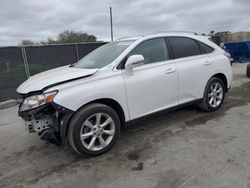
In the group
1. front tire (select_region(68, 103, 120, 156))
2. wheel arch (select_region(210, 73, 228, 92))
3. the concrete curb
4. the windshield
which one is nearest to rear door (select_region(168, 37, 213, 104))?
wheel arch (select_region(210, 73, 228, 92))

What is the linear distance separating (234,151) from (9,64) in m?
7.24

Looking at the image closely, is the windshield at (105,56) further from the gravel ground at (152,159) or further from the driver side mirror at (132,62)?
the gravel ground at (152,159)

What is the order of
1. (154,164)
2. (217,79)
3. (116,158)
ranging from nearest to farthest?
(154,164), (116,158), (217,79)

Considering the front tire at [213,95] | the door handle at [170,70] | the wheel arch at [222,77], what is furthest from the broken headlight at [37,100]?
the wheel arch at [222,77]

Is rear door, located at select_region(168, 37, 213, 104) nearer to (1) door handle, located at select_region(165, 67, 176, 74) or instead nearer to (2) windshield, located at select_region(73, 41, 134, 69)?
(1) door handle, located at select_region(165, 67, 176, 74)

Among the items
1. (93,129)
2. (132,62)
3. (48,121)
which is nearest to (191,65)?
(132,62)

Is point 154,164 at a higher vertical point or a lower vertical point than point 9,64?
lower

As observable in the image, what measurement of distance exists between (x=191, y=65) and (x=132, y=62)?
1.46 meters

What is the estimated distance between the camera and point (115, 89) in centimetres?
338

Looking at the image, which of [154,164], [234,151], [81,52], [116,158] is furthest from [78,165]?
[81,52]

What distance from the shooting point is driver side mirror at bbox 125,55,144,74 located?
3.44 m

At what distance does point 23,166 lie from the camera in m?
3.32

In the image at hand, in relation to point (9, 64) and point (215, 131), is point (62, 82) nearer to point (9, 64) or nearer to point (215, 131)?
point (215, 131)

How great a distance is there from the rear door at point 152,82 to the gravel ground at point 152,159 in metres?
0.55
